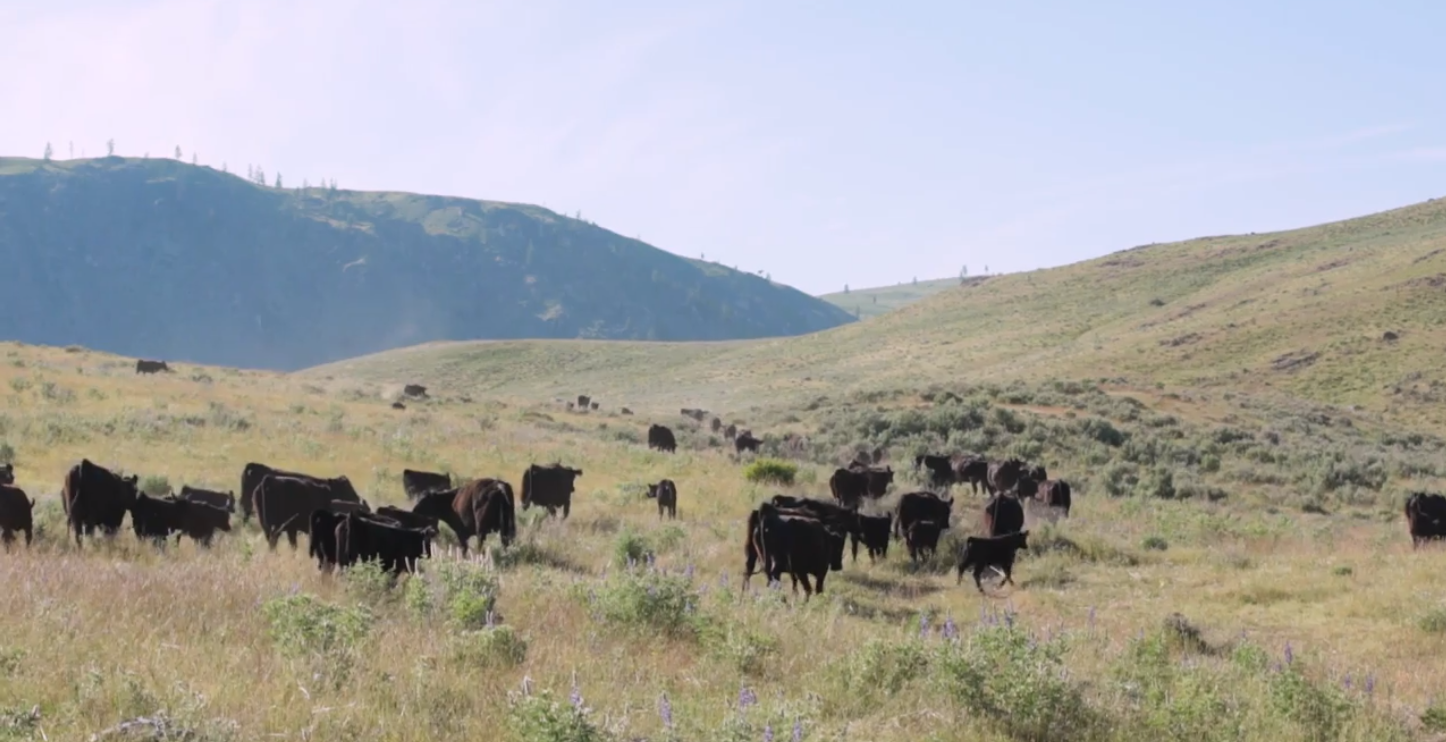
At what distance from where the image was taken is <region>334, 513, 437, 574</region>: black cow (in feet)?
35.8

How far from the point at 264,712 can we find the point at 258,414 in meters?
30.4

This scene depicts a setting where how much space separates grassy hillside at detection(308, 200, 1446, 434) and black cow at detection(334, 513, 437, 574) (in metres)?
46.7

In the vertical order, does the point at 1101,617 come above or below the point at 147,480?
below

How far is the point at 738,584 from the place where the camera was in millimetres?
13938

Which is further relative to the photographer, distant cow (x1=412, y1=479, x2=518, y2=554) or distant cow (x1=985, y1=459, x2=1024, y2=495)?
distant cow (x1=985, y1=459, x2=1024, y2=495)

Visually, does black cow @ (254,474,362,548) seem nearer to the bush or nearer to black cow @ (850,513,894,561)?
black cow @ (850,513,894,561)

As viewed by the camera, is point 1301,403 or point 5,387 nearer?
point 5,387

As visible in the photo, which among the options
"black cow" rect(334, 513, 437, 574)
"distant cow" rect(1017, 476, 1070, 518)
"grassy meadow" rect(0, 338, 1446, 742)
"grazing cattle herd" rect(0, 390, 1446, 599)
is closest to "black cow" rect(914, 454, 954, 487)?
"grassy meadow" rect(0, 338, 1446, 742)

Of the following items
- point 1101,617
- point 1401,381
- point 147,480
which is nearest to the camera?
point 1101,617

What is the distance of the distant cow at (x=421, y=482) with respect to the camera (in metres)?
21.4

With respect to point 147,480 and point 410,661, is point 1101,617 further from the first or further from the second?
point 147,480

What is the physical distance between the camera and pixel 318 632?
20.6ft

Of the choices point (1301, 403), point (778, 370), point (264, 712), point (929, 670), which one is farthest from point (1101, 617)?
point (778, 370)

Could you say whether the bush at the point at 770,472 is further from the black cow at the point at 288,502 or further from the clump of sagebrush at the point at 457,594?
the clump of sagebrush at the point at 457,594
